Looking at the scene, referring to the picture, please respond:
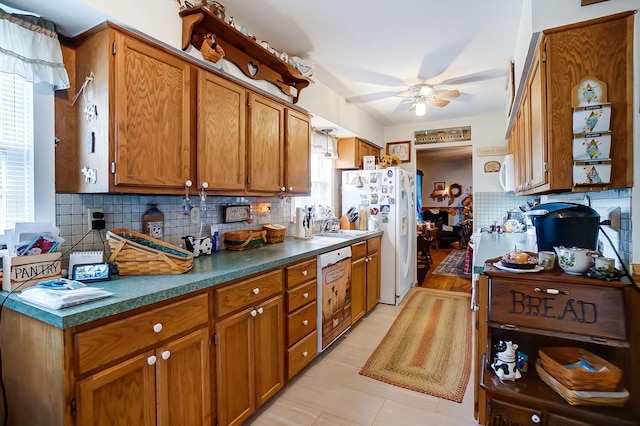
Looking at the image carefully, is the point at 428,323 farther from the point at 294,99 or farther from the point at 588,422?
the point at 294,99

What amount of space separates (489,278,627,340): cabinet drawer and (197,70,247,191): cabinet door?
1647 mm

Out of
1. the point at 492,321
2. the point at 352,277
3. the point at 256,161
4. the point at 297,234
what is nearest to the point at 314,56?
the point at 256,161

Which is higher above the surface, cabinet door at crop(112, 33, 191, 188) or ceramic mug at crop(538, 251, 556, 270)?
cabinet door at crop(112, 33, 191, 188)

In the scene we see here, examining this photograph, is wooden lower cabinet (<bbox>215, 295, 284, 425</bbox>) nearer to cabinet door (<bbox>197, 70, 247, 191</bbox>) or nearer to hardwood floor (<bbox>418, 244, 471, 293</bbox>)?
cabinet door (<bbox>197, 70, 247, 191</bbox>)

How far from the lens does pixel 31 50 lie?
141cm

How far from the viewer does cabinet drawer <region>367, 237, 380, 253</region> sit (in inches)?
138

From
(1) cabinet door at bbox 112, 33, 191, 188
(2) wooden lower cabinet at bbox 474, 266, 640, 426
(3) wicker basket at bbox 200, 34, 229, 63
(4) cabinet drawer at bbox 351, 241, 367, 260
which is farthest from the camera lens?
(4) cabinet drawer at bbox 351, 241, 367, 260

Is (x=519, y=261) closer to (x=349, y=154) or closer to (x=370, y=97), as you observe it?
(x=370, y=97)

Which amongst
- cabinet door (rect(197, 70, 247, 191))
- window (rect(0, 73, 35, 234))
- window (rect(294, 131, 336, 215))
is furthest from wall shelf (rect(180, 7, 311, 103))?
window (rect(294, 131, 336, 215))

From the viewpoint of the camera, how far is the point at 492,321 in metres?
1.49

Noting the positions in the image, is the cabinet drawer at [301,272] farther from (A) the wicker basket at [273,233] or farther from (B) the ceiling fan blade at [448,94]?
(B) the ceiling fan blade at [448,94]

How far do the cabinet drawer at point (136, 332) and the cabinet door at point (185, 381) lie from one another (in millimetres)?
65

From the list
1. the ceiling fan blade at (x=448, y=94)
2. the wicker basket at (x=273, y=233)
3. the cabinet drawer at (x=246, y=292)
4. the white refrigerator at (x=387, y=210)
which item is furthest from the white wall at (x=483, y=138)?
the cabinet drawer at (x=246, y=292)

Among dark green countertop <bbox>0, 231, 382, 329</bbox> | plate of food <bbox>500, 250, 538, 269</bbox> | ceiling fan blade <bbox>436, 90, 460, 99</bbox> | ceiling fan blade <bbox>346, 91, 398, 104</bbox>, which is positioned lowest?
dark green countertop <bbox>0, 231, 382, 329</bbox>
